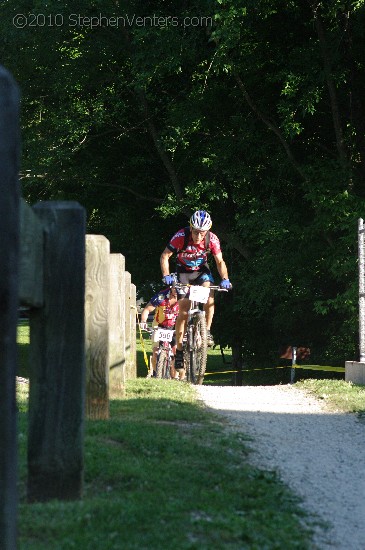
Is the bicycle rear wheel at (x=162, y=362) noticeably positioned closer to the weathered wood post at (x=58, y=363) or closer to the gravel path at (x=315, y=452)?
the gravel path at (x=315, y=452)

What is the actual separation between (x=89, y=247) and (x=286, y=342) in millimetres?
21798

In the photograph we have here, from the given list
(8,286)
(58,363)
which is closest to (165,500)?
(58,363)

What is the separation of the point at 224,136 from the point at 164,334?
10.2m

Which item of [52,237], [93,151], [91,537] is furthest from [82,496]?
[93,151]

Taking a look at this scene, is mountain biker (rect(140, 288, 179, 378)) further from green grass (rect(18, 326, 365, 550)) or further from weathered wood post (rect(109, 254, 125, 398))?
green grass (rect(18, 326, 365, 550))

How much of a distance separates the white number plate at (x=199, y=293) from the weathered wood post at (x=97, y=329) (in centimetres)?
589

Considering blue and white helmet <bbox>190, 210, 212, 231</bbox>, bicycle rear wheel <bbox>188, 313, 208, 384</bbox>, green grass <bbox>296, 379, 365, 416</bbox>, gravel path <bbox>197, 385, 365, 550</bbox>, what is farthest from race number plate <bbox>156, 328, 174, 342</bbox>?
gravel path <bbox>197, 385, 365, 550</bbox>

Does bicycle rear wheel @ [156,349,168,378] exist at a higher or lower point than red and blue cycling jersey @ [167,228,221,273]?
lower

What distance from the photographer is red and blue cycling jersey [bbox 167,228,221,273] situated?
13383mm

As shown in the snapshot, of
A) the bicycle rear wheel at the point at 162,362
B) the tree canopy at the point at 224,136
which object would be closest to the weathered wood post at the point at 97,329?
the bicycle rear wheel at the point at 162,362

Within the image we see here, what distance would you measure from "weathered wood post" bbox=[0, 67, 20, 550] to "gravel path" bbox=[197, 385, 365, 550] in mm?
1600

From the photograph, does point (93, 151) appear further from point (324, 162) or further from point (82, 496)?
point (82, 496)

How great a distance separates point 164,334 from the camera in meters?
15.7

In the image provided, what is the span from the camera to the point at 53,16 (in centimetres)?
2725
